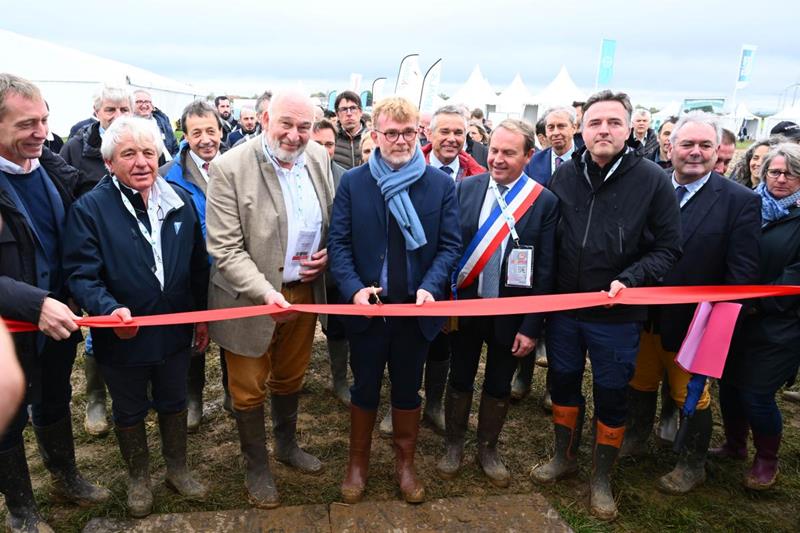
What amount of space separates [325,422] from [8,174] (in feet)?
9.24

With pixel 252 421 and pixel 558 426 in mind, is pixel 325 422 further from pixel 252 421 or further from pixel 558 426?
pixel 558 426

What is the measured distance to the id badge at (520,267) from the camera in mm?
3289

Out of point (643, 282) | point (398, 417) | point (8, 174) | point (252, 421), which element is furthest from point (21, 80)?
point (643, 282)

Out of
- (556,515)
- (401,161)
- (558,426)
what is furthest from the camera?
(558,426)

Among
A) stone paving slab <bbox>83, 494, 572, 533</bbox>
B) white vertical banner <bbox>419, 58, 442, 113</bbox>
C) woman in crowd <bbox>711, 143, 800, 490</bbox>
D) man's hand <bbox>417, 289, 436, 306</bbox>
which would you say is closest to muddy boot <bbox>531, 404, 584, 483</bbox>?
stone paving slab <bbox>83, 494, 572, 533</bbox>

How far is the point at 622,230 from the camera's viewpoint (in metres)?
3.14

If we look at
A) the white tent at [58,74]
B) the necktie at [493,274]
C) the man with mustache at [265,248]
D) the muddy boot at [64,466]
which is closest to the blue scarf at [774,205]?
the necktie at [493,274]

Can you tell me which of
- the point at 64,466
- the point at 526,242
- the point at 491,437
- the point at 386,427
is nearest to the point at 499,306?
the point at 526,242

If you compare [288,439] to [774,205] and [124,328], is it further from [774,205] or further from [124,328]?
[774,205]

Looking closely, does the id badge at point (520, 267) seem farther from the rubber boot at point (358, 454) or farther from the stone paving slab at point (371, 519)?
the stone paving slab at point (371, 519)

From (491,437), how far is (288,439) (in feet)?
4.57

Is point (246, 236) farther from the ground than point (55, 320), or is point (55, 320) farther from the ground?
point (246, 236)

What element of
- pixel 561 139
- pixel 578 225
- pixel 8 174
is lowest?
pixel 578 225

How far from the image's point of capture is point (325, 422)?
4508mm
